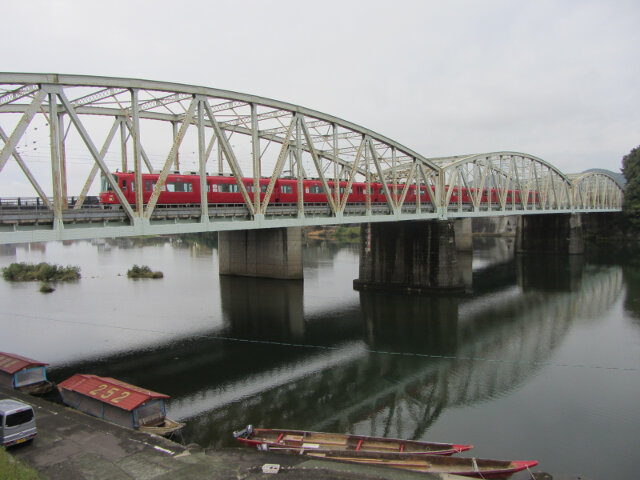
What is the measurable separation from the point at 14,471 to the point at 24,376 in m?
10.6

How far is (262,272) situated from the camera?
5634cm

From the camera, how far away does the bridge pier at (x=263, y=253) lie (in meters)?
53.8

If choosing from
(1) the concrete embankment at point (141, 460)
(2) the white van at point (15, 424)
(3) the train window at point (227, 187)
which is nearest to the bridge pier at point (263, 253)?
(3) the train window at point (227, 187)

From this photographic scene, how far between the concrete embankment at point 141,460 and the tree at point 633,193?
106750mm

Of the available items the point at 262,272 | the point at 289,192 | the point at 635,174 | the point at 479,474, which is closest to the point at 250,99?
the point at 289,192

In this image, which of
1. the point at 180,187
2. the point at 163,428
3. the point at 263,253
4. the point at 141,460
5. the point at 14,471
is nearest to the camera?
the point at 14,471

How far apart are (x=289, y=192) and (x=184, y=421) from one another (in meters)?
23.2

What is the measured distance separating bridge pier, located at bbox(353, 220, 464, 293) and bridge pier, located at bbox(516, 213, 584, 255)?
45126 millimetres

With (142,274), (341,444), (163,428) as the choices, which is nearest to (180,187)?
(163,428)

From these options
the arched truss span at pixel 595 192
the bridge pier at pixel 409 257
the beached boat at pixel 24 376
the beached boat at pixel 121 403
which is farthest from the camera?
the arched truss span at pixel 595 192

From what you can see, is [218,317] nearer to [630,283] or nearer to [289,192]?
[289,192]

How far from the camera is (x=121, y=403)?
16250mm

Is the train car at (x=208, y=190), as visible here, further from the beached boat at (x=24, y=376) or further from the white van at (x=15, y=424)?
the white van at (x=15, y=424)

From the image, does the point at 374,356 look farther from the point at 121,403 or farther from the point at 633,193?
the point at 633,193
